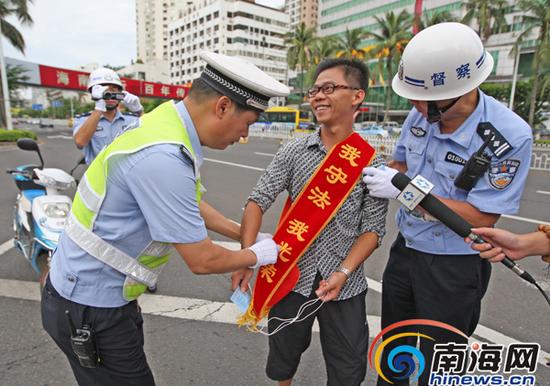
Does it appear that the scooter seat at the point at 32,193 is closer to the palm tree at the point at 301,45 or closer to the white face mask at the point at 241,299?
the white face mask at the point at 241,299

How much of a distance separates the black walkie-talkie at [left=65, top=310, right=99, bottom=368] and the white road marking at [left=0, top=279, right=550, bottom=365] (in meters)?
1.64

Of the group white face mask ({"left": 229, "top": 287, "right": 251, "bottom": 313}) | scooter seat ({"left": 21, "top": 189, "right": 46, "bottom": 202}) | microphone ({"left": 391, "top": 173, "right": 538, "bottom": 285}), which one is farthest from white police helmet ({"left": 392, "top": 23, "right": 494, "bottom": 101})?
scooter seat ({"left": 21, "top": 189, "right": 46, "bottom": 202})

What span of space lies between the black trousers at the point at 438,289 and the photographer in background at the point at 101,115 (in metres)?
2.86

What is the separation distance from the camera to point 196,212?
1250mm

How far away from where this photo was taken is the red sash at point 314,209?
1.82m

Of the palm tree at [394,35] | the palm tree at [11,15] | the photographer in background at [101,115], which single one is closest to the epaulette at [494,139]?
the photographer in background at [101,115]

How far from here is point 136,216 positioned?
Answer: 51.1 inches

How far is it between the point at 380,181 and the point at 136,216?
107cm

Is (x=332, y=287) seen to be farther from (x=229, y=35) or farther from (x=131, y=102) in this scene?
(x=229, y=35)

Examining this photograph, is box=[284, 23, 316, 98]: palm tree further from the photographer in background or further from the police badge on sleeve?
the police badge on sleeve

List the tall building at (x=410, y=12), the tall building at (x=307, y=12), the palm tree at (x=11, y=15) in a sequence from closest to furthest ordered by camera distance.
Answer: the palm tree at (x=11, y=15), the tall building at (x=410, y=12), the tall building at (x=307, y=12)

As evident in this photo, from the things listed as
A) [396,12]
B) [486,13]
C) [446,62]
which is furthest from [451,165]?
[396,12]

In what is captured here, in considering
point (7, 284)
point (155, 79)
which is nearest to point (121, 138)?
point (7, 284)

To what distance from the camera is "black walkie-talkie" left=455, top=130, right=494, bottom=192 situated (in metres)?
1.58
